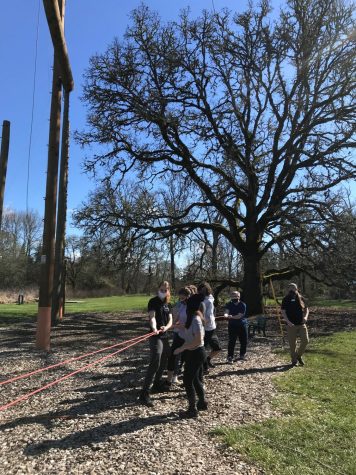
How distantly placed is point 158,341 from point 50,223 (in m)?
6.42

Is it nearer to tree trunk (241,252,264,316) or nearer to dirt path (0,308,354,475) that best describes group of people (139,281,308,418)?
dirt path (0,308,354,475)

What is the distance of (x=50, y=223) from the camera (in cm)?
1290

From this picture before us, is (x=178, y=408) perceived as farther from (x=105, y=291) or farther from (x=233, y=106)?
(x=105, y=291)

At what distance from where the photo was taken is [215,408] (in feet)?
23.8

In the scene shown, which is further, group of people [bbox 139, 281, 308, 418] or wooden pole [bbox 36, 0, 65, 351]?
wooden pole [bbox 36, 0, 65, 351]

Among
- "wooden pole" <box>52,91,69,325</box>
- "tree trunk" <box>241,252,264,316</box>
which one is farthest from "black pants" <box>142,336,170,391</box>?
"tree trunk" <box>241,252,264,316</box>

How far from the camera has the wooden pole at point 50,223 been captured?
12.5 meters

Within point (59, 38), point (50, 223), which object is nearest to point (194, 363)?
point (50, 223)

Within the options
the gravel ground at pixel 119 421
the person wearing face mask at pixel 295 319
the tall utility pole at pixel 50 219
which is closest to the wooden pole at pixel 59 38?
the tall utility pole at pixel 50 219

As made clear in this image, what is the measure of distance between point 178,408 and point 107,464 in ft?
7.37

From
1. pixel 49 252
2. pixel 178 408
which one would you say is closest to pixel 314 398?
pixel 178 408

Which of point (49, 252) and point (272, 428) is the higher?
point (49, 252)

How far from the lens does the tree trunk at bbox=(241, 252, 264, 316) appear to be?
23234 mm

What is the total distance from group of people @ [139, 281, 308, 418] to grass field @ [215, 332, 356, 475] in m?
0.99
